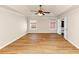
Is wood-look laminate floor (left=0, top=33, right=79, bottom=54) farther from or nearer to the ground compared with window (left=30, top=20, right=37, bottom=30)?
nearer to the ground

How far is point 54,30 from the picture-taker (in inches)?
578

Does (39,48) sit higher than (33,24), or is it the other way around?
(33,24)

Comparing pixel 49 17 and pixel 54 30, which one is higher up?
pixel 49 17

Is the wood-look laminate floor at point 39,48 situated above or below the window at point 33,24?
below

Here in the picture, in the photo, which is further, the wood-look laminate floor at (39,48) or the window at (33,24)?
the window at (33,24)

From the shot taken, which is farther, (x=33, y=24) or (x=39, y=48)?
(x=33, y=24)

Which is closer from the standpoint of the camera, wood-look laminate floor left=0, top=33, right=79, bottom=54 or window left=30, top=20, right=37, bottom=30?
wood-look laminate floor left=0, top=33, right=79, bottom=54
